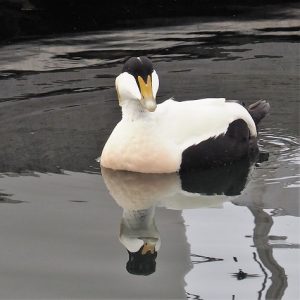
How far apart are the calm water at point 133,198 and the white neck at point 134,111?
1.49 ft

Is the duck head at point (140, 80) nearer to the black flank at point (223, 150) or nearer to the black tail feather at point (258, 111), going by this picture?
the black flank at point (223, 150)

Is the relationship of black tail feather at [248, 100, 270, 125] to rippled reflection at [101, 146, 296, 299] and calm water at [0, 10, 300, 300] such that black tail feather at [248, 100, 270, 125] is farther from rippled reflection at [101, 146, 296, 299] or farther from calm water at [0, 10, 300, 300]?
rippled reflection at [101, 146, 296, 299]

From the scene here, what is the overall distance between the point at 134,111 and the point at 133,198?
2.68ft

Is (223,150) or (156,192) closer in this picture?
(156,192)

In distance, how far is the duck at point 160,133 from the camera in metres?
7.32

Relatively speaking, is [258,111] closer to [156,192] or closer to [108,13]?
[156,192]

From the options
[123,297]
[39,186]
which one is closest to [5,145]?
[39,186]

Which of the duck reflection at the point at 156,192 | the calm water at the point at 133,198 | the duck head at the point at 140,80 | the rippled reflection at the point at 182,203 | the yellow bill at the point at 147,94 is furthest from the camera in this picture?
the duck head at the point at 140,80

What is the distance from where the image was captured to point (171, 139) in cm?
737

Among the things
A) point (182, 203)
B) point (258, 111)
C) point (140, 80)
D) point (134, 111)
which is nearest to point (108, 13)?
point (258, 111)

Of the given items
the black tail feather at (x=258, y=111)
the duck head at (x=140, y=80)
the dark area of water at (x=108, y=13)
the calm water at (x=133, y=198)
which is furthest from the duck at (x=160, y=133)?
the dark area of water at (x=108, y=13)

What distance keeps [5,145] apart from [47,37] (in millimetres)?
5074

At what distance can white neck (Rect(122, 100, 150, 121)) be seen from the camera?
7473 mm

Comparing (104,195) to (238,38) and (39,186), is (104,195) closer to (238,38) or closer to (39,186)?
(39,186)
